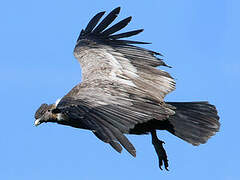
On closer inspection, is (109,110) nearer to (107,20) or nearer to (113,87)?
(113,87)

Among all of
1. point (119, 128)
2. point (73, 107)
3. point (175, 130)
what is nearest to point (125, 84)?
point (175, 130)

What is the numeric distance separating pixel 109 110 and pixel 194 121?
2398 millimetres

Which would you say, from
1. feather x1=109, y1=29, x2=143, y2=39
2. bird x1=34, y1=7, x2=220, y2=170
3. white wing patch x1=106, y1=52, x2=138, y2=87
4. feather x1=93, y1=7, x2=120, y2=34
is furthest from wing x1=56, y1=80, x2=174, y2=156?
feather x1=93, y1=7, x2=120, y2=34

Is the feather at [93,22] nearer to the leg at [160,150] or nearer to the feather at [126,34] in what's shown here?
the feather at [126,34]

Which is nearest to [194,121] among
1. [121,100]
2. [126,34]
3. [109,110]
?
[121,100]

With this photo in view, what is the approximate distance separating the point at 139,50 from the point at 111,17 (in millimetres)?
1017

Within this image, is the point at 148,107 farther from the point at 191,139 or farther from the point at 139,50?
the point at 139,50

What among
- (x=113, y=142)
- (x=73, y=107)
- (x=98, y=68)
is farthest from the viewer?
(x=98, y=68)

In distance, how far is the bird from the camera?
8328 millimetres

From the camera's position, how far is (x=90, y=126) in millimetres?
8109

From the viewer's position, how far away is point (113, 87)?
31.9 feet

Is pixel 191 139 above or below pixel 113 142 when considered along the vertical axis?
above

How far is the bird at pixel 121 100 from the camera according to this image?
27.3 feet

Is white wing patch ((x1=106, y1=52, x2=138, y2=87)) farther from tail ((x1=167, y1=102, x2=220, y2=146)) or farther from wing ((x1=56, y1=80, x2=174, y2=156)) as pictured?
tail ((x1=167, y1=102, x2=220, y2=146))
